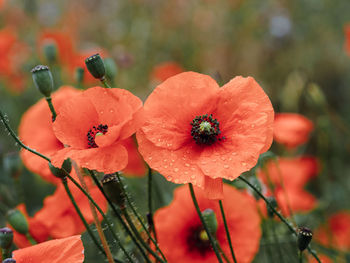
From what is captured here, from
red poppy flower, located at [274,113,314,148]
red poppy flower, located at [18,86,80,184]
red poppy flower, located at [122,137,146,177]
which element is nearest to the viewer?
red poppy flower, located at [18,86,80,184]

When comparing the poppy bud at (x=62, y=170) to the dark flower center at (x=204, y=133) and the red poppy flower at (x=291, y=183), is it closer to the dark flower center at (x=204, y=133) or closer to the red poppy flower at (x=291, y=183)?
the dark flower center at (x=204, y=133)

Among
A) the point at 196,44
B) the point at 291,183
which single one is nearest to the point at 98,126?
the point at 291,183

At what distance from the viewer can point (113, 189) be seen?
0.87 m

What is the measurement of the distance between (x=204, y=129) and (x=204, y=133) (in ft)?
0.05

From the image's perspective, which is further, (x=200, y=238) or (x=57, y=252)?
(x=200, y=238)

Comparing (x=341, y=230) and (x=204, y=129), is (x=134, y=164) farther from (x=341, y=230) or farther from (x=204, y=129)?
(x=341, y=230)

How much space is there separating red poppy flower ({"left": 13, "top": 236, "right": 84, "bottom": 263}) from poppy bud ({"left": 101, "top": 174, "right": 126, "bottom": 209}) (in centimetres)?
10

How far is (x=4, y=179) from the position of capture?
6.50 feet

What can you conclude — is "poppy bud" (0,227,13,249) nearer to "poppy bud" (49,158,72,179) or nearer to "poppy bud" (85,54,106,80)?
"poppy bud" (49,158,72,179)

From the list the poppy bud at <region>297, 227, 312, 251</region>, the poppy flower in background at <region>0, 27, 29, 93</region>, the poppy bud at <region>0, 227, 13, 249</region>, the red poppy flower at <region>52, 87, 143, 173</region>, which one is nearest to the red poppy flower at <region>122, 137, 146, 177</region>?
the red poppy flower at <region>52, 87, 143, 173</region>

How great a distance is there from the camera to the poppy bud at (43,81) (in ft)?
3.08

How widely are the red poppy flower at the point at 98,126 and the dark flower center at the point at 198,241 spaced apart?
47cm

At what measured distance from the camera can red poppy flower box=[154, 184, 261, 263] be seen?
1.15 metres

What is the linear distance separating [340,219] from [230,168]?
57.4 inches
